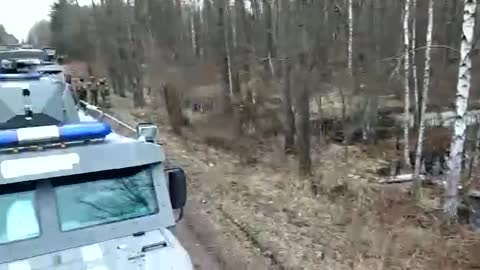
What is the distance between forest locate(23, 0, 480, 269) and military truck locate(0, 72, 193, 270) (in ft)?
13.2

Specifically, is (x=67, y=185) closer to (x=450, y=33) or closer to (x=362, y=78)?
(x=362, y=78)

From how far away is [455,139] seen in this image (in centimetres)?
965

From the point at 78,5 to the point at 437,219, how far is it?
1456 inches

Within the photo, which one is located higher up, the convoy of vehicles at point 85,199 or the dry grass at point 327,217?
the convoy of vehicles at point 85,199

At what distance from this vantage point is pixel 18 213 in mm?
4102

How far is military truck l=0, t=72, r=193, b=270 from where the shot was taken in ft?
13.3

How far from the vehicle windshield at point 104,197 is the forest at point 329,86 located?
4.07 m

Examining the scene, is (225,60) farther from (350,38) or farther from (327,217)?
(327,217)

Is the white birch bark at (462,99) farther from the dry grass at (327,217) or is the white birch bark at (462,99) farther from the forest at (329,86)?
the dry grass at (327,217)

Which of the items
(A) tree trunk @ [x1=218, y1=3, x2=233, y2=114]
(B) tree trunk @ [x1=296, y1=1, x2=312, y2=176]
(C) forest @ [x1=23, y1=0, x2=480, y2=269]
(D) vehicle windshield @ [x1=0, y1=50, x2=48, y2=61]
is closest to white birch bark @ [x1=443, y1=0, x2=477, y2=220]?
(C) forest @ [x1=23, y1=0, x2=480, y2=269]

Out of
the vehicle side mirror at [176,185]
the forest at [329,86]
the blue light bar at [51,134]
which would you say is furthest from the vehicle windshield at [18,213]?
the forest at [329,86]

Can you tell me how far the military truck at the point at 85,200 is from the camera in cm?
406

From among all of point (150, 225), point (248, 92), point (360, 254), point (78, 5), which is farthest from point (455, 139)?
point (78, 5)

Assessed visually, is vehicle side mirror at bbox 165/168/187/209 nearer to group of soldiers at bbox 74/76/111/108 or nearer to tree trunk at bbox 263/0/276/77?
tree trunk at bbox 263/0/276/77
